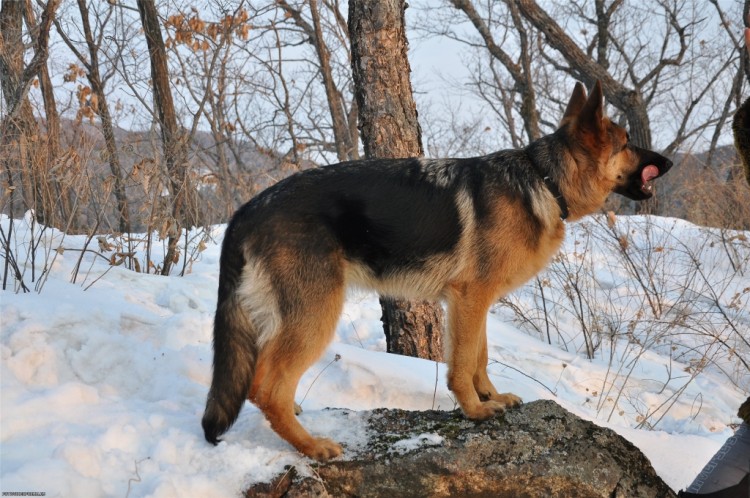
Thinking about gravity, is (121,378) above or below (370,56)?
below

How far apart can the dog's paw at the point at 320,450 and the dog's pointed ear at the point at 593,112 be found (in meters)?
2.14

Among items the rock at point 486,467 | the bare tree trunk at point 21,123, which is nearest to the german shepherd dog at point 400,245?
the rock at point 486,467

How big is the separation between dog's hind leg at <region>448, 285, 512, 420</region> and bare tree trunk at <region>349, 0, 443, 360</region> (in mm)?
1728

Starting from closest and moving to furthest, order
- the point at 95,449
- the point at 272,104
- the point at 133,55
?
the point at 95,449 → the point at 133,55 → the point at 272,104

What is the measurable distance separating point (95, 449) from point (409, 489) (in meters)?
1.38

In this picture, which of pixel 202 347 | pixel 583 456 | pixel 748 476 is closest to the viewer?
pixel 748 476

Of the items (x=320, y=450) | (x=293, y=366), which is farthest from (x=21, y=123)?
(x=320, y=450)

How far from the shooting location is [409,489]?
283 cm

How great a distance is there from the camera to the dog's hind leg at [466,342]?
10.5 ft

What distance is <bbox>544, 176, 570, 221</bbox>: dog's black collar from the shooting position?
3.39 m

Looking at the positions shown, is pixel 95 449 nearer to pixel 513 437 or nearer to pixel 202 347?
pixel 202 347

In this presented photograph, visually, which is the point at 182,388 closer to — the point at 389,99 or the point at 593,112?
the point at 389,99

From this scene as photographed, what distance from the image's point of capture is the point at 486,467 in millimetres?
2904

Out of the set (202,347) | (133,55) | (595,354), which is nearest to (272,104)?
(133,55)
